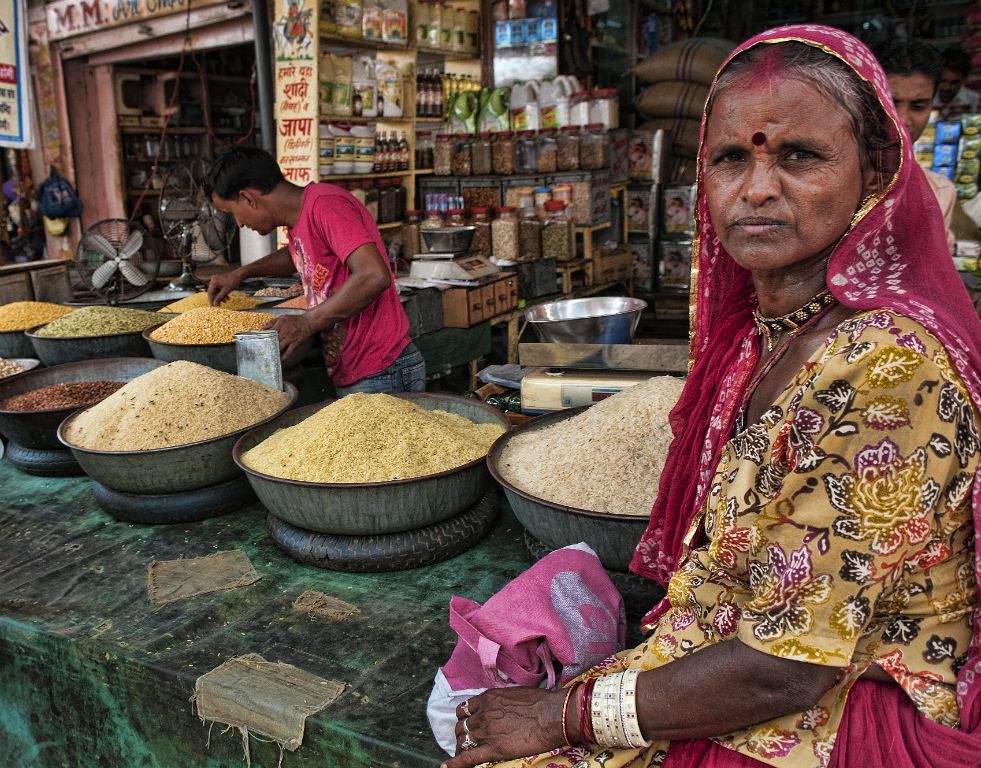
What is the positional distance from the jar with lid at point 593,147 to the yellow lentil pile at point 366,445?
3.77 meters

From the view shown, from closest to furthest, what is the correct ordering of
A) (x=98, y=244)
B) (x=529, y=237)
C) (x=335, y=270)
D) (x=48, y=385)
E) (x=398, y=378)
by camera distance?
(x=48, y=385)
(x=335, y=270)
(x=398, y=378)
(x=98, y=244)
(x=529, y=237)

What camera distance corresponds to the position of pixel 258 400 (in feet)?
5.98

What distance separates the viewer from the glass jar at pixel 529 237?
4.64m

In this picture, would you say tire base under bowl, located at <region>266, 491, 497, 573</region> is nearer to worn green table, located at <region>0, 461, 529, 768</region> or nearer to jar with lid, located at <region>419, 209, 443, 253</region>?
worn green table, located at <region>0, 461, 529, 768</region>

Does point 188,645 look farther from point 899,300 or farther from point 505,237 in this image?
point 505,237

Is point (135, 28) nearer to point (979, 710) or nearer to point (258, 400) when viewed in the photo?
point (258, 400)

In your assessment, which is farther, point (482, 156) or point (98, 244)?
point (482, 156)

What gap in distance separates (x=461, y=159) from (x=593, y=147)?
2.74ft

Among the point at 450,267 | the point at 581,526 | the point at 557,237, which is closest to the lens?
the point at 581,526

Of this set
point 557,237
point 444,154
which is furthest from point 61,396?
point 444,154

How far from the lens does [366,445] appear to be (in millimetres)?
1479

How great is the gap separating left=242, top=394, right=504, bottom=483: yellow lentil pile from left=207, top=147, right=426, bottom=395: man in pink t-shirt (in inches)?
27.5

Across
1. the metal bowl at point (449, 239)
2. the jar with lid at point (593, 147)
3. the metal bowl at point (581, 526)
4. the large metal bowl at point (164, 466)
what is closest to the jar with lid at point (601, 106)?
the jar with lid at point (593, 147)

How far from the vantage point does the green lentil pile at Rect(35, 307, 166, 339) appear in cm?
243
